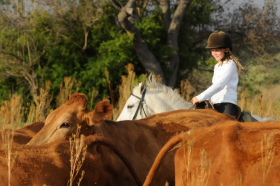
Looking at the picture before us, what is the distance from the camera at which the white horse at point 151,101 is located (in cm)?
877

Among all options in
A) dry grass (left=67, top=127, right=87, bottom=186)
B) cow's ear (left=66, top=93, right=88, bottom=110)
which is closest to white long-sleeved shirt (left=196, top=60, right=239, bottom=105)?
cow's ear (left=66, top=93, right=88, bottom=110)

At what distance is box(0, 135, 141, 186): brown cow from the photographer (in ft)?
13.0

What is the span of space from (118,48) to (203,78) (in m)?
8.15

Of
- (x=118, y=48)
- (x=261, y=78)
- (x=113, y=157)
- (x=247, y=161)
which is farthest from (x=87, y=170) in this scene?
(x=261, y=78)

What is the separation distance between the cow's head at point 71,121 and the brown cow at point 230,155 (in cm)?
178

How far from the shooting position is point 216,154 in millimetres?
3484

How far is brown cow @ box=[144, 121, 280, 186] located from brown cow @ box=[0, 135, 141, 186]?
73 centimetres

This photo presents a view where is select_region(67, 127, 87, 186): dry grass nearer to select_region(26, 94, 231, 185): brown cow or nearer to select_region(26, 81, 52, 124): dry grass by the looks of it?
select_region(26, 94, 231, 185): brown cow

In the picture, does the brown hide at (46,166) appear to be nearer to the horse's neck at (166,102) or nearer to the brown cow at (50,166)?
the brown cow at (50,166)

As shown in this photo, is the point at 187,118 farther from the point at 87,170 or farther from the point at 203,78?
the point at 203,78

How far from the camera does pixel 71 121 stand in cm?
546

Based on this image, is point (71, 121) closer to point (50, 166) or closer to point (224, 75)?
point (50, 166)

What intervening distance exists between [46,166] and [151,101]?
4962mm

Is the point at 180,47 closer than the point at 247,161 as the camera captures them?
No
